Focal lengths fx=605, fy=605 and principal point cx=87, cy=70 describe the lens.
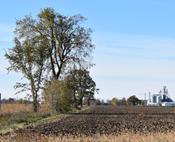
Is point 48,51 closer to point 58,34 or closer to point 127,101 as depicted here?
point 58,34

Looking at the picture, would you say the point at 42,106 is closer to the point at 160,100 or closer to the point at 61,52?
the point at 61,52

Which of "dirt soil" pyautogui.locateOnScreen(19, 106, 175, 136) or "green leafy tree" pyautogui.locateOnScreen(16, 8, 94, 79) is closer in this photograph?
"dirt soil" pyautogui.locateOnScreen(19, 106, 175, 136)

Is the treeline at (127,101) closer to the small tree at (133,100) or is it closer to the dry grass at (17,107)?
the small tree at (133,100)

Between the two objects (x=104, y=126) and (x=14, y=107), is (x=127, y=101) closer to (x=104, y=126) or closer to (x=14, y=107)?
(x=14, y=107)

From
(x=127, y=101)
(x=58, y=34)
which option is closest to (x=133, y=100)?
(x=127, y=101)

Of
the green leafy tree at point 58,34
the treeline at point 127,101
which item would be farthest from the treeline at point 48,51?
the treeline at point 127,101

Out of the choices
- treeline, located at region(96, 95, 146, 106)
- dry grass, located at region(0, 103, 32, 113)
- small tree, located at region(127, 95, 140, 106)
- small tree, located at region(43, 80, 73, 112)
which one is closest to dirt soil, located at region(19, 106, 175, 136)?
dry grass, located at region(0, 103, 32, 113)

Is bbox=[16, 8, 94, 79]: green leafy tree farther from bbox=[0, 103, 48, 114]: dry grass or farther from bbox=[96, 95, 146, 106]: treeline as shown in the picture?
bbox=[96, 95, 146, 106]: treeline

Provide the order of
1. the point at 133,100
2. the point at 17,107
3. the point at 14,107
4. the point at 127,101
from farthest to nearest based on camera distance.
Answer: the point at 127,101 < the point at 133,100 < the point at 17,107 < the point at 14,107

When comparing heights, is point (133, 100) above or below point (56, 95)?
above

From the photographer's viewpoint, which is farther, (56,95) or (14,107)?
(56,95)

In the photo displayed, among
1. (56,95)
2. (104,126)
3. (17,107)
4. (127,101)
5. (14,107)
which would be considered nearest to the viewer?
(104,126)

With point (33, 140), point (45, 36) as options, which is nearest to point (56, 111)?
point (45, 36)

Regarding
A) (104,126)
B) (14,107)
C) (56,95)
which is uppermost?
(56,95)
